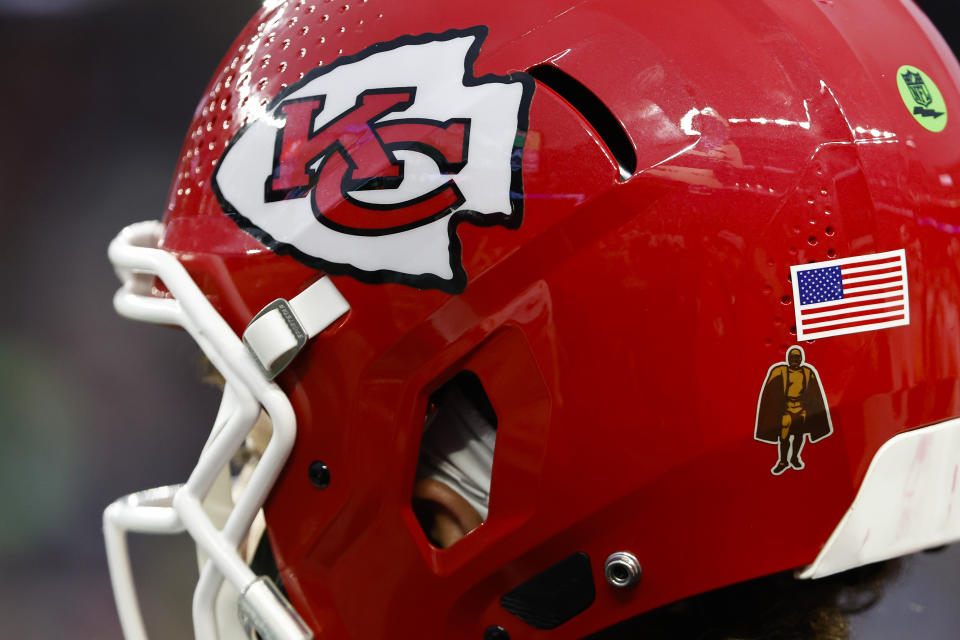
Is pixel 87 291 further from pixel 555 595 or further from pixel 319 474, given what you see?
pixel 555 595

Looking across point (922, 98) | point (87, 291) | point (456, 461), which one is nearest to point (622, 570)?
point (456, 461)

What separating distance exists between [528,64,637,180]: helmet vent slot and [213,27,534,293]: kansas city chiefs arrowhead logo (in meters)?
0.02

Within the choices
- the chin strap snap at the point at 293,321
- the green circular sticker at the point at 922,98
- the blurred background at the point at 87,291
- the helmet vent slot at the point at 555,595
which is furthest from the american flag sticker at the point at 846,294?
the blurred background at the point at 87,291

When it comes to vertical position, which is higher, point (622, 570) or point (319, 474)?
point (319, 474)

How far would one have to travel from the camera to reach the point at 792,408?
2.10 ft

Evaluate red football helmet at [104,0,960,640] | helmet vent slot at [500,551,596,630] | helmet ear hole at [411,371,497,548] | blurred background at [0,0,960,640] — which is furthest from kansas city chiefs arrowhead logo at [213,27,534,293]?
blurred background at [0,0,960,640]

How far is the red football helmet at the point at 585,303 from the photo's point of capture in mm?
Result: 636

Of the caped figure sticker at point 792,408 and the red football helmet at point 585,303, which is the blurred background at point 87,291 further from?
the caped figure sticker at point 792,408

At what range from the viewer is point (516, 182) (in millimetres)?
655

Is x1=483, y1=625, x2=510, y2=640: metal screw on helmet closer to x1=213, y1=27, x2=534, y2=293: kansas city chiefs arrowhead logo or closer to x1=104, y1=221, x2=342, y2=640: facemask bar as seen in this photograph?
x1=104, y1=221, x2=342, y2=640: facemask bar

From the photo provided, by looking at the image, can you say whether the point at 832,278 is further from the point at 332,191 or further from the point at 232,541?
the point at 232,541

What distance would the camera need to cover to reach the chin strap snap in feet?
2.34

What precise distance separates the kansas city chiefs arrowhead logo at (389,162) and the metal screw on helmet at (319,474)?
171 millimetres

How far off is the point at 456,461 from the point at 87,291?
1529 mm
